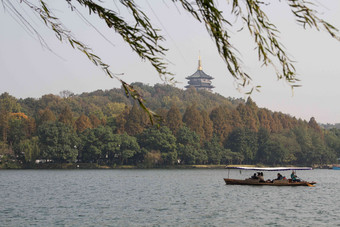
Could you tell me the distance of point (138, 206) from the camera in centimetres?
3319

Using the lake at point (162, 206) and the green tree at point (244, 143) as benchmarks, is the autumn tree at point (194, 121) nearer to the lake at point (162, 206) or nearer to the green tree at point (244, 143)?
the green tree at point (244, 143)

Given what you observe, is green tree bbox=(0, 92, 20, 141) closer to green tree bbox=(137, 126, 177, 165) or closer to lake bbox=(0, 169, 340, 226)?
green tree bbox=(137, 126, 177, 165)

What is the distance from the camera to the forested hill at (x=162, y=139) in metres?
81.9

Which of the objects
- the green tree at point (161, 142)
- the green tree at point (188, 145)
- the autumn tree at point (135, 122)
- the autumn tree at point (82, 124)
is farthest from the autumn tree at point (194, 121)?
the autumn tree at point (82, 124)

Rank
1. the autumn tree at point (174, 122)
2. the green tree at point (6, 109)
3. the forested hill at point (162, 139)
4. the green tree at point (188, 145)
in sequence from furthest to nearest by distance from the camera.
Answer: the autumn tree at point (174, 122)
the green tree at point (188, 145)
the green tree at point (6, 109)
the forested hill at point (162, 139)

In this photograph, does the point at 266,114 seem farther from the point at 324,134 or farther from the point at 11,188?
the point at 11,188

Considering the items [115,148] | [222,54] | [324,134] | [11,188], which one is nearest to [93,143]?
[115,148]

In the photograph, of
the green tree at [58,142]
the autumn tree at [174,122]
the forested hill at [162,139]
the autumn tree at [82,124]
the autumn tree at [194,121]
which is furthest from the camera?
the autumn tree at [194,121]

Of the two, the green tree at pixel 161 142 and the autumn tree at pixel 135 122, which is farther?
the autumn tree at pixel 135 122

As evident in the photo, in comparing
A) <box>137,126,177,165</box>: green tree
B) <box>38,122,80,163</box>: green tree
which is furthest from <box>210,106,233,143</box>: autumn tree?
<box>38,122,80,163</box>: green tree

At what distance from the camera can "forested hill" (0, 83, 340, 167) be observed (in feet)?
269

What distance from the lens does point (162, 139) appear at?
86.1 metres

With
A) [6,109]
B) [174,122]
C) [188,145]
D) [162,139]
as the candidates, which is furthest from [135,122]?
[6,109]

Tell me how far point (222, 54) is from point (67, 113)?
86563 millimetres
